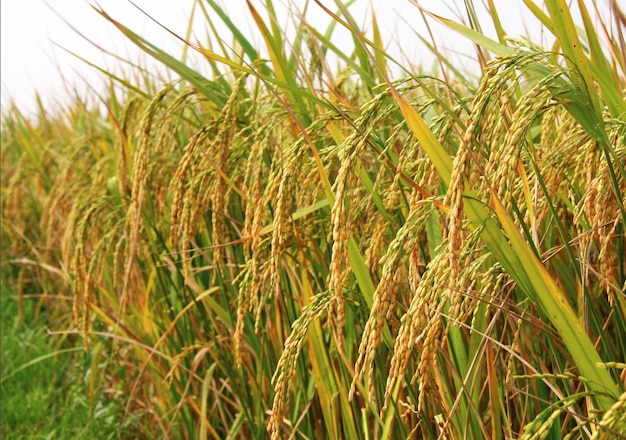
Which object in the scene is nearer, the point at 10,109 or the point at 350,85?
the point at 350,85

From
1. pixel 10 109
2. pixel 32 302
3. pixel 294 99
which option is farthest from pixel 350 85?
pixel 10 109

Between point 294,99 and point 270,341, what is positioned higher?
point 294,99

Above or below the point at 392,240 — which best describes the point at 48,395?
below

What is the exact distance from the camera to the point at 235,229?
262cm

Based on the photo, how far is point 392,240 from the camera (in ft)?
4.63

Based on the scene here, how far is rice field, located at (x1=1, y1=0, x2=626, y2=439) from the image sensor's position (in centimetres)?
A: 110

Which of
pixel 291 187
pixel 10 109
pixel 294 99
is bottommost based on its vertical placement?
pixel 291 187

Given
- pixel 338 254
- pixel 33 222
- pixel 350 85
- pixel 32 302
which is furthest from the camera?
pixel 33 222

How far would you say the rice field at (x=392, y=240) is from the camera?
110 centimetres

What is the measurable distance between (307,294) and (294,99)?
1.75ft

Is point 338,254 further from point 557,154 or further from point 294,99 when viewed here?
point 294,99

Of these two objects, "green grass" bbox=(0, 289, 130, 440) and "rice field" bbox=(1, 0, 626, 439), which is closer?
"rice field" bbox=(1, 0, 626, 439)

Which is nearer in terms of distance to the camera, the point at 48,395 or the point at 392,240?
the point at 392,240

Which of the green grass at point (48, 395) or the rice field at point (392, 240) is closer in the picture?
the rice field at point (392, 240)
